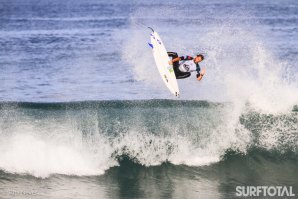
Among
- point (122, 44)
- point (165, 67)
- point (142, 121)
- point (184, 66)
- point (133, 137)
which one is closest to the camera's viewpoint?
point (184, 66)

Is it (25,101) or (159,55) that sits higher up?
(159,55)

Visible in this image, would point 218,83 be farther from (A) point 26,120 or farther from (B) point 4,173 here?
(B) point 4,173

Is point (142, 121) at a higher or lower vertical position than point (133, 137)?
higher

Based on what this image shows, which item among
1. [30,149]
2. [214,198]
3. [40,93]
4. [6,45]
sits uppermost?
[6,45]

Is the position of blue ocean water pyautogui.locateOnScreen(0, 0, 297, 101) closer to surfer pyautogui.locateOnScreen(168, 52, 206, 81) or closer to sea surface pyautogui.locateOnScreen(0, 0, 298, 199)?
sea surface pyautogui.locateOnScreen(0, 0, 298, 199)

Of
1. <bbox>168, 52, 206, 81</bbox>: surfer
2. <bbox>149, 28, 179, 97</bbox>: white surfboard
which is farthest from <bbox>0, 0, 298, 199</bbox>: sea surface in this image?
<bbox>168, 52, 206, 81</bbox>: surfer

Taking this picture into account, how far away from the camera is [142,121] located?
60.5 ft

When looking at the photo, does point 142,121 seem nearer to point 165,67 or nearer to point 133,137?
point 133,137

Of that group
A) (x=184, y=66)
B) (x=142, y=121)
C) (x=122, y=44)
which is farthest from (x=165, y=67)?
(x=122, y=44)

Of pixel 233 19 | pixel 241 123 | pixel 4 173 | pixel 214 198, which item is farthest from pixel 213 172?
pixel 233 19

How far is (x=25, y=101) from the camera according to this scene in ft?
71.7

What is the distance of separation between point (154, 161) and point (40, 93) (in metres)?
9.15

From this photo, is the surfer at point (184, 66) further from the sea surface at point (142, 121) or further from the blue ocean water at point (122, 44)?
the blue ocean water at point (122, 44)

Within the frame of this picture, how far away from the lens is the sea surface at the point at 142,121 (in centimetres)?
1468
